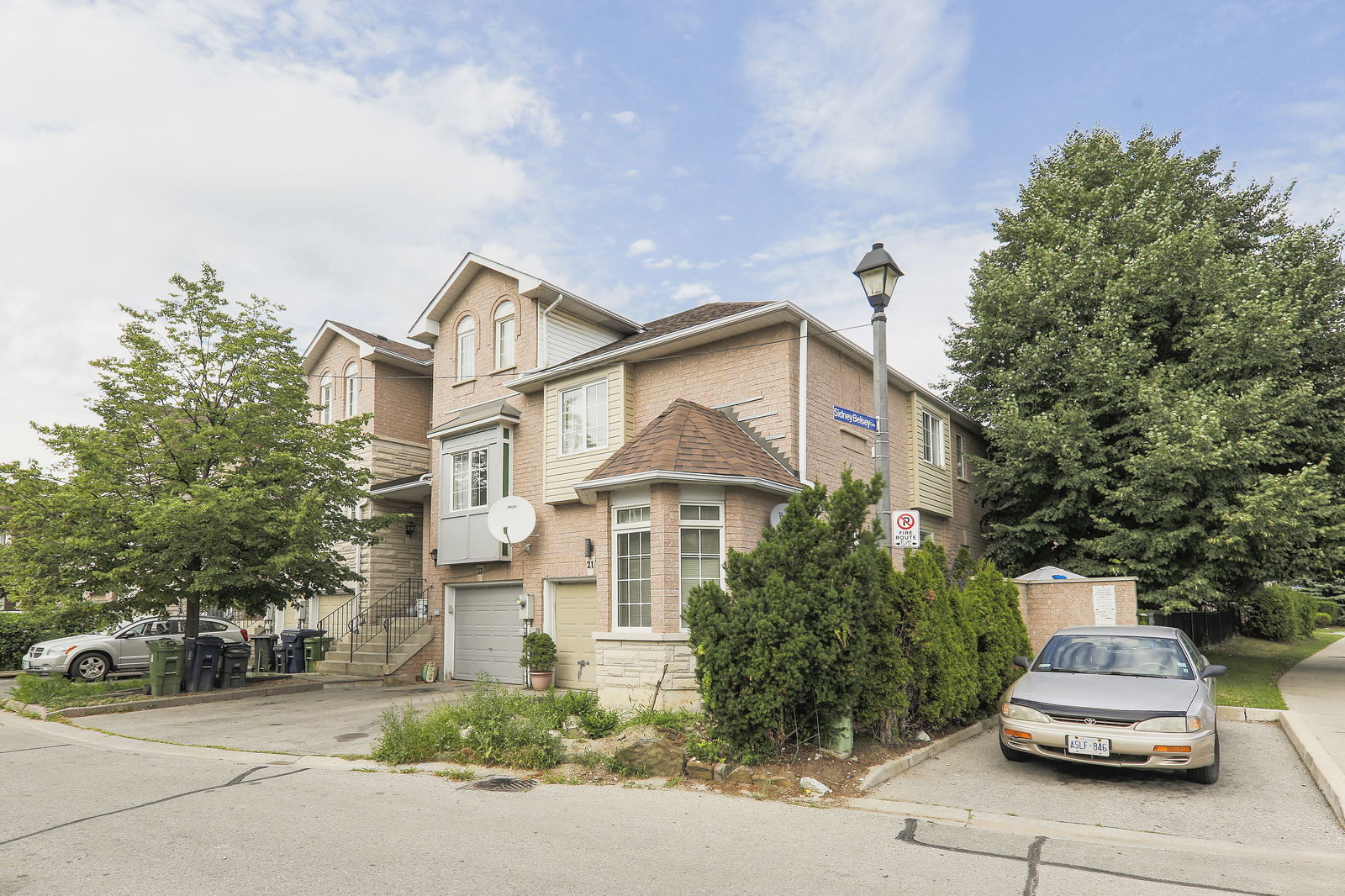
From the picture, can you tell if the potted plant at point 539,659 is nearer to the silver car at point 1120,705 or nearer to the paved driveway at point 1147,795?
the paved driveway at point 1147,795

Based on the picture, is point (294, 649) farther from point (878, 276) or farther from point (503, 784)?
point (878, 276)

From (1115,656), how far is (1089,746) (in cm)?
177

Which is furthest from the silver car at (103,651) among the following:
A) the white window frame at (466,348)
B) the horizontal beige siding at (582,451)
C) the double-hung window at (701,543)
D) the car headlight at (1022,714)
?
the car headlight at (1022,714)

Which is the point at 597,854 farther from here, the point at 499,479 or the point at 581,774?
the point at 499,479

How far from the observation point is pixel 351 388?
21875 millimetres

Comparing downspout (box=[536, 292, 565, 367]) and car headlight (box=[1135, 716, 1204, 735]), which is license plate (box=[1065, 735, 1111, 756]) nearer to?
car headlight (box=[1135, 716, 1204, 735])

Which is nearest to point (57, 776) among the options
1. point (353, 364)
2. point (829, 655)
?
point (829, 655)

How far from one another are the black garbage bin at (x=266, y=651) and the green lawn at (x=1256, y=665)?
1956 centimetres

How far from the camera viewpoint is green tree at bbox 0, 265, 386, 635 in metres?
13.6

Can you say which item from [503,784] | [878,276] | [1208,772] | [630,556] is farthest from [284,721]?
[1208,772]

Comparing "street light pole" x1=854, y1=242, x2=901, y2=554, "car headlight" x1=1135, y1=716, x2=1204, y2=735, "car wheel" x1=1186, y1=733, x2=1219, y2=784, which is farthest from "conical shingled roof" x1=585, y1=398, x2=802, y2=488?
"car wheel" x1=1186, y1=733, x2=1219, y2=784

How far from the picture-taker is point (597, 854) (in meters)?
5.36

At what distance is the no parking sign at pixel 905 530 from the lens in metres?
9.50

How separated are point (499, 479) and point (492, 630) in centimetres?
324
